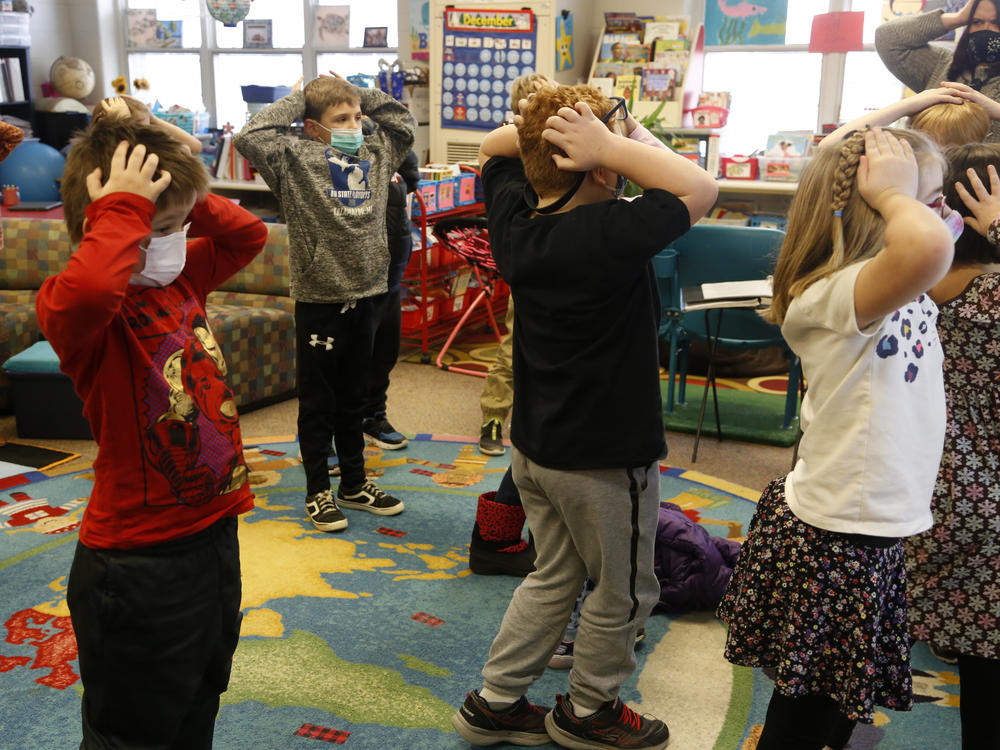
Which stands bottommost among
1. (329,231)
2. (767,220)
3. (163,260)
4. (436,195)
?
(767,220)

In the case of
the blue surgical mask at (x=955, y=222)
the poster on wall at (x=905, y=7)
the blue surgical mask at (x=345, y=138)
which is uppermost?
the poster on wall at (x=905, y=7)

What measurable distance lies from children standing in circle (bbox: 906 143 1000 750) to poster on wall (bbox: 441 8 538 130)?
395cm

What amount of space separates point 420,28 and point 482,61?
0.88m

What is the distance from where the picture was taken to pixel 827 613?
1424 millimetres

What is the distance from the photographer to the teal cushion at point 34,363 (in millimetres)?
3643

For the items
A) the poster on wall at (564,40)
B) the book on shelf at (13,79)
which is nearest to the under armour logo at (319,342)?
the poster on wall at (564,40)

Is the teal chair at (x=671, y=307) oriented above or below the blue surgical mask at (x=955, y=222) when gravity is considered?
below

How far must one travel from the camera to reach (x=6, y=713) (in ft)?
6.50

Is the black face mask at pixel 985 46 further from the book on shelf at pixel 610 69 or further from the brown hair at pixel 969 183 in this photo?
the book on shelf at pixel 610 69

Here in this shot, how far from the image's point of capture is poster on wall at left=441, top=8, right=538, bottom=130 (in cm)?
529

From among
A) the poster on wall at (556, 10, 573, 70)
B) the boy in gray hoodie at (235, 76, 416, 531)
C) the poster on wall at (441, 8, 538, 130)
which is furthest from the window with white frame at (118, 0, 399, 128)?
the boy in gray hoodie at (235, 76, 416, 531)

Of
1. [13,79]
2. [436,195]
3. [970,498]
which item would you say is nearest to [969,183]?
[970,498]

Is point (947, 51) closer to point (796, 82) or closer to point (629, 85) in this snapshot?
point (629, 85)

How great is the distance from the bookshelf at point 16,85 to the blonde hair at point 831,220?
20.9 ft
